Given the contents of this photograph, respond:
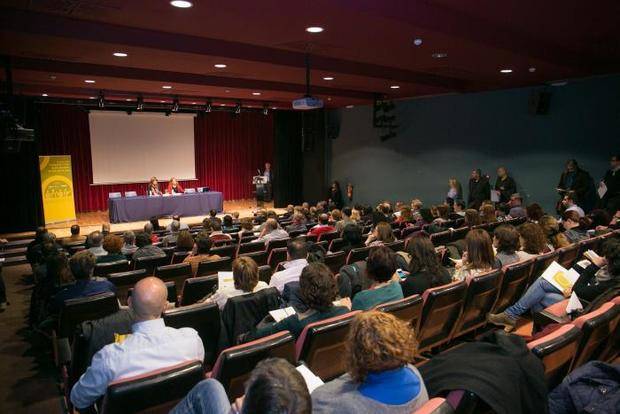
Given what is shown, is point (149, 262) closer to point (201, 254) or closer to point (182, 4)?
point (201, 254)

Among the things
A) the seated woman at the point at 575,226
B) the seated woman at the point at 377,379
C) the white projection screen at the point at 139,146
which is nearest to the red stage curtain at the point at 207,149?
the white projection screen at the point at 139,146

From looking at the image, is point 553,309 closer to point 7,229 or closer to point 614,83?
point 614,83


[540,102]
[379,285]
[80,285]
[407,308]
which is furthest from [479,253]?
[540,102]

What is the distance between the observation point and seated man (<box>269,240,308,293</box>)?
3865 millimetres

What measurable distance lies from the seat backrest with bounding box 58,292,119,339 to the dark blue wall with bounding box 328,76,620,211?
9.16 m

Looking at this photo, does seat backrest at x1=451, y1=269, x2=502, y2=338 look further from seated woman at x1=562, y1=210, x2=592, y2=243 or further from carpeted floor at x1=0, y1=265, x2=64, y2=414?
carpeted floor at x1=0, y1=265, x2=64, y2=414

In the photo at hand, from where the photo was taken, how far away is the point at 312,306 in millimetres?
2723

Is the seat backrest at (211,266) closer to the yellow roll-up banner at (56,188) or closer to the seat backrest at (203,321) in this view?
the seat backrest at (203,321)

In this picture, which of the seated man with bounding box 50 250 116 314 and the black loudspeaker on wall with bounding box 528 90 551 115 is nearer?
the seated man with bounding box 50 250 116 314

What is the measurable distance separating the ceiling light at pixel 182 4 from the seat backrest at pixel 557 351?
375cm

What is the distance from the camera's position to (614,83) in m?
8.59

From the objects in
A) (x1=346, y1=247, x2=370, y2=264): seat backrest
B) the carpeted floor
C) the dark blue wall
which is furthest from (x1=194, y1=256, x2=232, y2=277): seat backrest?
the dark blue wall

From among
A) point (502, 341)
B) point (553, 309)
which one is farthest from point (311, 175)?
point (502, 341)

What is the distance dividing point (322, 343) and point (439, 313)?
3.62 ft
